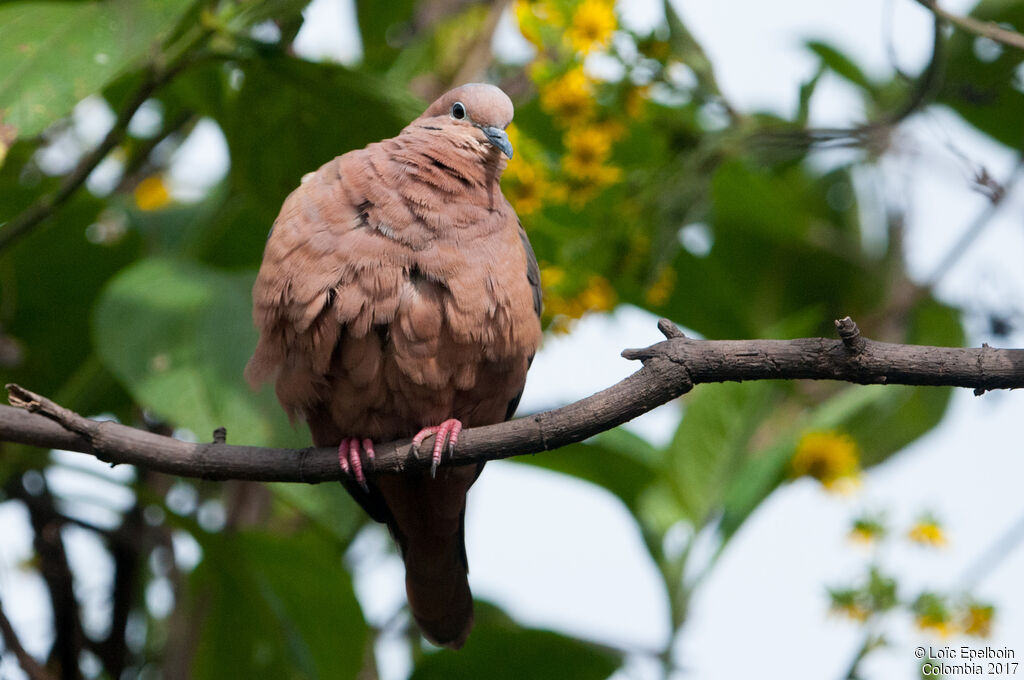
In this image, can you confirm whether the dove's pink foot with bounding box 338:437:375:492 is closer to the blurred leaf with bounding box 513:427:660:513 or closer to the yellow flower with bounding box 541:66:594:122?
the blurred leaf with bounding box 513:427:660:513

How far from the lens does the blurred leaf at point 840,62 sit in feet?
14.6

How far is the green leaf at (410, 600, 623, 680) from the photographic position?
3.43m

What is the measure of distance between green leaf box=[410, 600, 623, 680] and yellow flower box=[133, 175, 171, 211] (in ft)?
7.18

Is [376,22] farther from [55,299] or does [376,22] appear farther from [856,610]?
[856,610]

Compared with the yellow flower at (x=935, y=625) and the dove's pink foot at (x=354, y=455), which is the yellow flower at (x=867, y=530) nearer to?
the yellow flower at (x=935, y=625)

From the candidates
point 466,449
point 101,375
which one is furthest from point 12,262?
point 466,449

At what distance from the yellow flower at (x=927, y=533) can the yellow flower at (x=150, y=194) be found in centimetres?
309

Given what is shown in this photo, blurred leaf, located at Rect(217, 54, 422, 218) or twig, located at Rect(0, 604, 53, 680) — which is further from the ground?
blurred leaf, located at Rect(217, 54, 422, 218)

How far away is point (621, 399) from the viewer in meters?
2.08

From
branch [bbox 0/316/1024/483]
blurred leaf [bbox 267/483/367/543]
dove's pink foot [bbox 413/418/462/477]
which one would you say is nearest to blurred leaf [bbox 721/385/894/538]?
dove's pink foot [bbox 413/418/462/477]

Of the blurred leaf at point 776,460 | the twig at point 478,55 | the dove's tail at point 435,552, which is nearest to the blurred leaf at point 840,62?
the twig at point 478,55

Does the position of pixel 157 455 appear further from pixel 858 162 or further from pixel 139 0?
pixel 858 162

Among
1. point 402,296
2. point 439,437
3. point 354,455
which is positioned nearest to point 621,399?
point 439,437

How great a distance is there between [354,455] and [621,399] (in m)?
0.86
